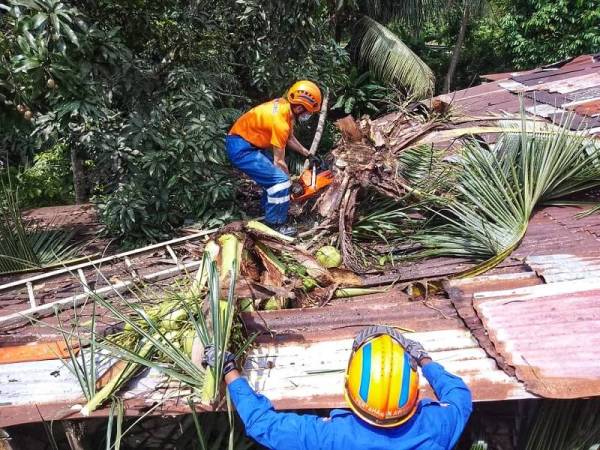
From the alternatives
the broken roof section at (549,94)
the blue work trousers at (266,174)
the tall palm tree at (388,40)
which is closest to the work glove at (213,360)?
the blue work trousers at (266,174)

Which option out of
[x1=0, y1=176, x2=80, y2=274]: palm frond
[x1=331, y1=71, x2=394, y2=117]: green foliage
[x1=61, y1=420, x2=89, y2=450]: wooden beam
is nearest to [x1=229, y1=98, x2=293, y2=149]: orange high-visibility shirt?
[x1=0, y1=176, x2=80, y2=274]: palm frond

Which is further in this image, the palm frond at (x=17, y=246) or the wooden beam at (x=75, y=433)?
the palm frond at (x=17, y=246)

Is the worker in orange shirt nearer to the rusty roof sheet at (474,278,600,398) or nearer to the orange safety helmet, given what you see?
the orange safety helmet

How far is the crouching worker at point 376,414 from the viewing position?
1.89 metres

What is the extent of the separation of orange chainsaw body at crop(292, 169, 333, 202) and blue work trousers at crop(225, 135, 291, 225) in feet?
0.42

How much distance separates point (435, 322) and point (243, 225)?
4.44 ft

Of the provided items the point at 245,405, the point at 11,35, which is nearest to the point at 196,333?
the point at 245,405

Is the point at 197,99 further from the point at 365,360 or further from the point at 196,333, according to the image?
the point at 365,360

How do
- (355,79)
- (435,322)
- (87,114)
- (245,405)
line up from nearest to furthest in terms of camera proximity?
1. (245,405)
2. (435,322)
3. (87,114)
4. (355,79)

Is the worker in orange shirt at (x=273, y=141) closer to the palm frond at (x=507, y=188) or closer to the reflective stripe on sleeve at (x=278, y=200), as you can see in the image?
the reflective stripe on sleeve at (x=278, y=200)

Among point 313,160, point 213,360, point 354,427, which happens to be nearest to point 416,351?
point 354,427

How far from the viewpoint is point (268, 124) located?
5121 mm

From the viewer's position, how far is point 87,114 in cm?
458

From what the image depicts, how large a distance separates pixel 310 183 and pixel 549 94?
13.2 ft
